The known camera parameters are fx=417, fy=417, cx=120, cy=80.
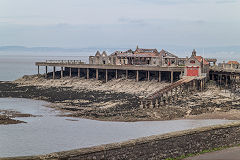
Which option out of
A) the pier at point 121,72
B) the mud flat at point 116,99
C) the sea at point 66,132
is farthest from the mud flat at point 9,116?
the pier at point 121,72

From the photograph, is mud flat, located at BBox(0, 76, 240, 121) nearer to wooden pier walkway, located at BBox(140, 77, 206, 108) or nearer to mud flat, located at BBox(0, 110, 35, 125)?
wooden pier walkway, located at BBox(140, 77, 206, 108)

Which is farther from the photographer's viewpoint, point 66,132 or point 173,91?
point 173,91

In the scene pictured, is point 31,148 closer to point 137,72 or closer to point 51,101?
point 51,101

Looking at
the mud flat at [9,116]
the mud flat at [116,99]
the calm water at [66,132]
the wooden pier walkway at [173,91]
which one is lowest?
the calm water at [66,132]

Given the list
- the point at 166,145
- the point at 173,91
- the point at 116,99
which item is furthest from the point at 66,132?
the point at 173,91

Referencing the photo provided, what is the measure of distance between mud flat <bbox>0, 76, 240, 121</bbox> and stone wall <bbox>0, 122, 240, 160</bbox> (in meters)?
16.8

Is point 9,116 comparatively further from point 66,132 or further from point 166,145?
point 166,145

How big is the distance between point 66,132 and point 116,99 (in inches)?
800

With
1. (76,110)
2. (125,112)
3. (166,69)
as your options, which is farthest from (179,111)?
(166,69)

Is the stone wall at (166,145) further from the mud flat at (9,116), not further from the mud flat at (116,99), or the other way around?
the mud flat at (9,116)

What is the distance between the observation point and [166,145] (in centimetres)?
2195

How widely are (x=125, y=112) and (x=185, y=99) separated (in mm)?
11557

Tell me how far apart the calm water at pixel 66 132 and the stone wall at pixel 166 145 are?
10223 millimetres

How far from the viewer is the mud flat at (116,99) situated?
4372cm
